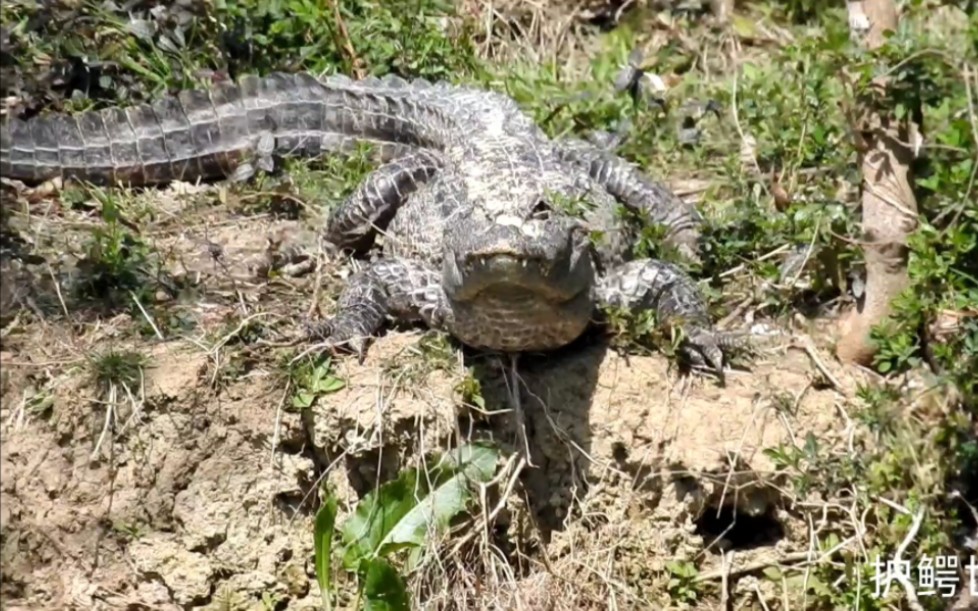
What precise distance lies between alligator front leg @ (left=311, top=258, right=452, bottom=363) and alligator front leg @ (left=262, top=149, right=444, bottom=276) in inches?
15.5

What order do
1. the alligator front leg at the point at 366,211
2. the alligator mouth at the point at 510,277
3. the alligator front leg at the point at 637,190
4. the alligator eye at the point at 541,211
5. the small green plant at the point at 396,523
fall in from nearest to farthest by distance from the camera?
1. the alligator mouth at the point at 510,277
2. the small green plant at the point at 396,523
3. the alligator eye at the point at 541,211
4. the alligator front leg at the point at 366,211
5. the alligator front leg at the point at 637,190

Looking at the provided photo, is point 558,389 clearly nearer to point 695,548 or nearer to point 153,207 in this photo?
point 695,548

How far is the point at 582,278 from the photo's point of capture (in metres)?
5.91

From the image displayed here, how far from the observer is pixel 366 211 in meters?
6.82

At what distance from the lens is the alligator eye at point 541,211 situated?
5.74 metres

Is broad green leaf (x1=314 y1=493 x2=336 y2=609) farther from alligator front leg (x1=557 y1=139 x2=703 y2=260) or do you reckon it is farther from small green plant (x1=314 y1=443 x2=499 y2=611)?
alligator front leg (x1=557 y1=139 x2=703 y2=260)

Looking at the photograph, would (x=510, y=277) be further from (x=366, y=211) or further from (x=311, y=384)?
(x=366, y=211)

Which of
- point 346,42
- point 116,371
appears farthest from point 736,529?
point 346,42

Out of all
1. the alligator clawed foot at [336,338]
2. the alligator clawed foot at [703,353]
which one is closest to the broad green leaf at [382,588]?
the alligator clawed foot at [336,338]

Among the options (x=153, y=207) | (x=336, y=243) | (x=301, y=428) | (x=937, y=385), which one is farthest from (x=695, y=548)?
(x=153, y=207)

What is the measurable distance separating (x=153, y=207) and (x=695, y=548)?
8.59 ft

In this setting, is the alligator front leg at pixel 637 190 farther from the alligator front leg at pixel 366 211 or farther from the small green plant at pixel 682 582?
the small green plant at pixel 682 582

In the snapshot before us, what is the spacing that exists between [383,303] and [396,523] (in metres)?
0.95

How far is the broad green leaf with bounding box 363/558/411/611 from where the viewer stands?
5535 mm
